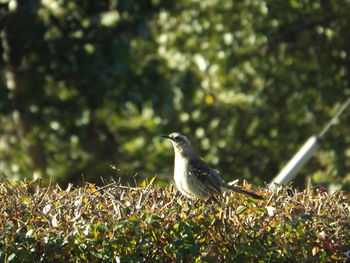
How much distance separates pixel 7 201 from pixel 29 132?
21.1 ft

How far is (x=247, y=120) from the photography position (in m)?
11.0

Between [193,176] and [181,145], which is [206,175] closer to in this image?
[193,176]

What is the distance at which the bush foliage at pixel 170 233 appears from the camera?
13.7 ft

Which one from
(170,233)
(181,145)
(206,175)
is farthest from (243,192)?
(181,145)

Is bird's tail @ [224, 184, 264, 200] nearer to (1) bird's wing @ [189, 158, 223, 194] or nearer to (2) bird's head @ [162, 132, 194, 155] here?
(1) bird's wing @ [189, 158, 223, 194]

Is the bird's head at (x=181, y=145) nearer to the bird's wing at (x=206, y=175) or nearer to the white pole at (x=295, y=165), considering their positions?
the bird's wing at (x=206, y=175)

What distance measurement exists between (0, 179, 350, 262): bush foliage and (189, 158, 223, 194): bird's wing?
1453mm

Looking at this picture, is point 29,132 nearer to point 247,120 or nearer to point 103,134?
point 103,134

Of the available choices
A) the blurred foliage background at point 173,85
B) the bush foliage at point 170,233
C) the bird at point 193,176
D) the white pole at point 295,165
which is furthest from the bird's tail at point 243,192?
the blurred foliage background at point 173,85

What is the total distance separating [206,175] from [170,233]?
6.87ft

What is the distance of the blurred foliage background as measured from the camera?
10023 mm

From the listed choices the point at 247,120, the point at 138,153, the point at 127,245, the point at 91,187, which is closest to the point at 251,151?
the point at 247,120

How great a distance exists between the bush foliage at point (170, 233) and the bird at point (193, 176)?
855 mm

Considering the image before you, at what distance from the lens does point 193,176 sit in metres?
6.34
